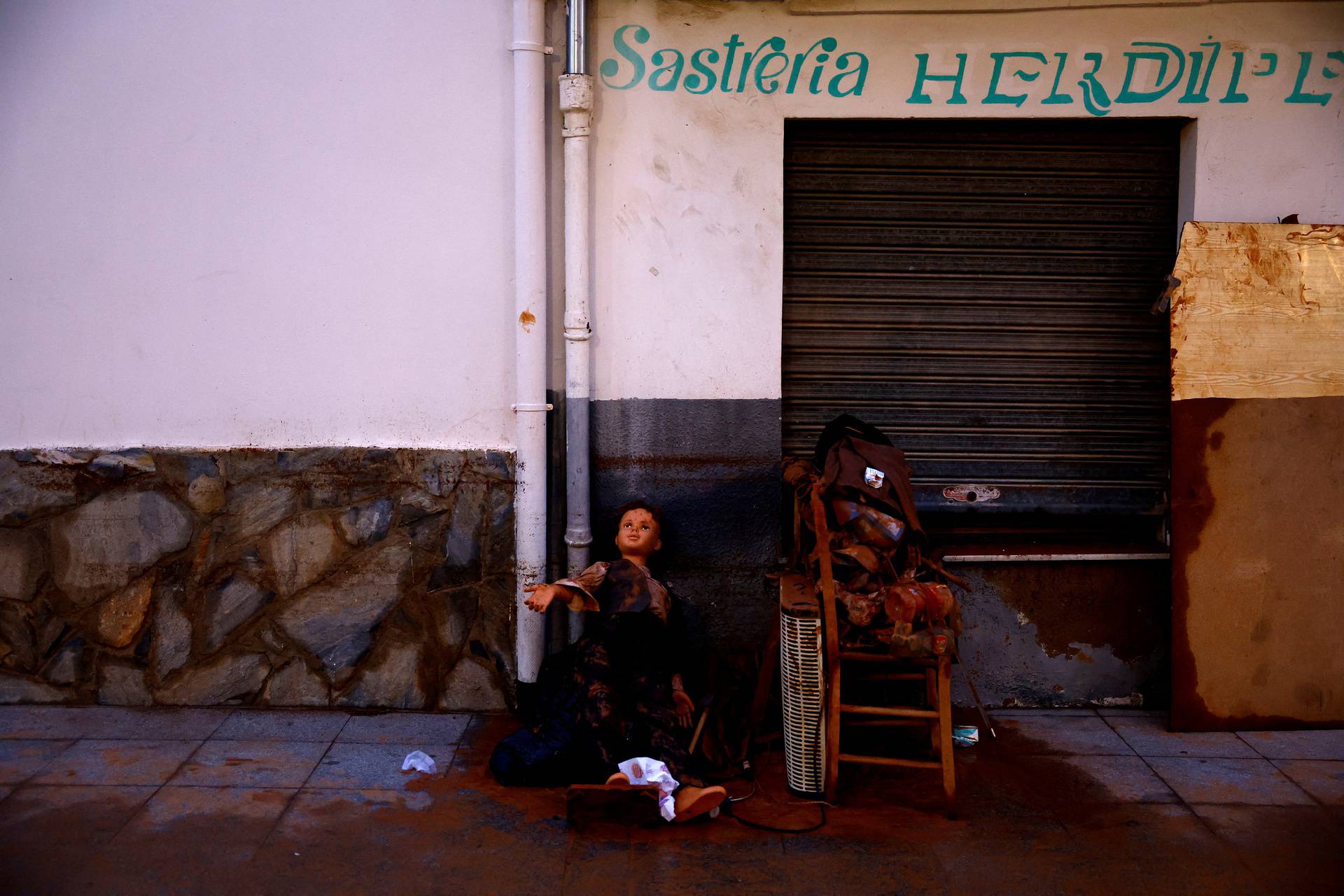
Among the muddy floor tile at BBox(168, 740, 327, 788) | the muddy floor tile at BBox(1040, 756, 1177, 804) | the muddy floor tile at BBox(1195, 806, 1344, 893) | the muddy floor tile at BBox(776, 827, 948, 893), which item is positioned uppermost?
the muddy floor tile at BBox(168, 740, 327, 788)

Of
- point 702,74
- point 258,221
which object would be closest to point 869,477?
point 702,74

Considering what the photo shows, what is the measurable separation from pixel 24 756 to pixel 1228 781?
5.36m

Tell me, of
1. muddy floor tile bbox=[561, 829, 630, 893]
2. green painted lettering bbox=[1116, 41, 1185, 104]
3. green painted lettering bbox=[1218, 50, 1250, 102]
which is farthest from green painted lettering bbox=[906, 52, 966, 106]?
muddy floor tile bbox=[561, 829, 630, 893]

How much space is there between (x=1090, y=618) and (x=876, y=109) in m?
2.79

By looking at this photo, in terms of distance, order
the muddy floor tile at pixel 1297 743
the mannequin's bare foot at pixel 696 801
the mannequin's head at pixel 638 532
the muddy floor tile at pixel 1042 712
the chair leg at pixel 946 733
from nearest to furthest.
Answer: the mannequin's bare foot at pixel 696 801 < the chair leg at pixel 946 733 < the muddy floor tile at pixel 1297 743 < the mannequin's head at pixel 638 532 < the muddy floor tile at pixel 1042 712

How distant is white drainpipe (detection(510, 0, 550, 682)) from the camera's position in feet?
15.9

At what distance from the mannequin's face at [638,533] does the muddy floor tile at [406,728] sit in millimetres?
1218

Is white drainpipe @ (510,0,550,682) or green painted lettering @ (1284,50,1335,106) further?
green painted lettering @ (1284,50,1335,106)

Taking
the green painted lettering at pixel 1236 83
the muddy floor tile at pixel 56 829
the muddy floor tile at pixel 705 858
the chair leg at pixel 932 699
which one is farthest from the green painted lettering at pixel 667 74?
the muddy floor tile at pixel 56 829

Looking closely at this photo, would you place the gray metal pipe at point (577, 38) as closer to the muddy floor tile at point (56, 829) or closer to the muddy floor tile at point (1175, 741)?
→ the muddy floor tile at point (56, 829)

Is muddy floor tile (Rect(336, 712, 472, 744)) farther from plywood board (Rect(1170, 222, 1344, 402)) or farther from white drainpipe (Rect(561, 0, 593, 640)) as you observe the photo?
plywood board (Rect(1170, 222, 1344, 402))

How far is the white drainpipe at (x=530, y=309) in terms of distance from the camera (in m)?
4.86

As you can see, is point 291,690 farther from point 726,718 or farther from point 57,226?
point 57,226

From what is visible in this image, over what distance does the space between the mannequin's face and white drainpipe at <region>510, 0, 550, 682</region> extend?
1.45ft
